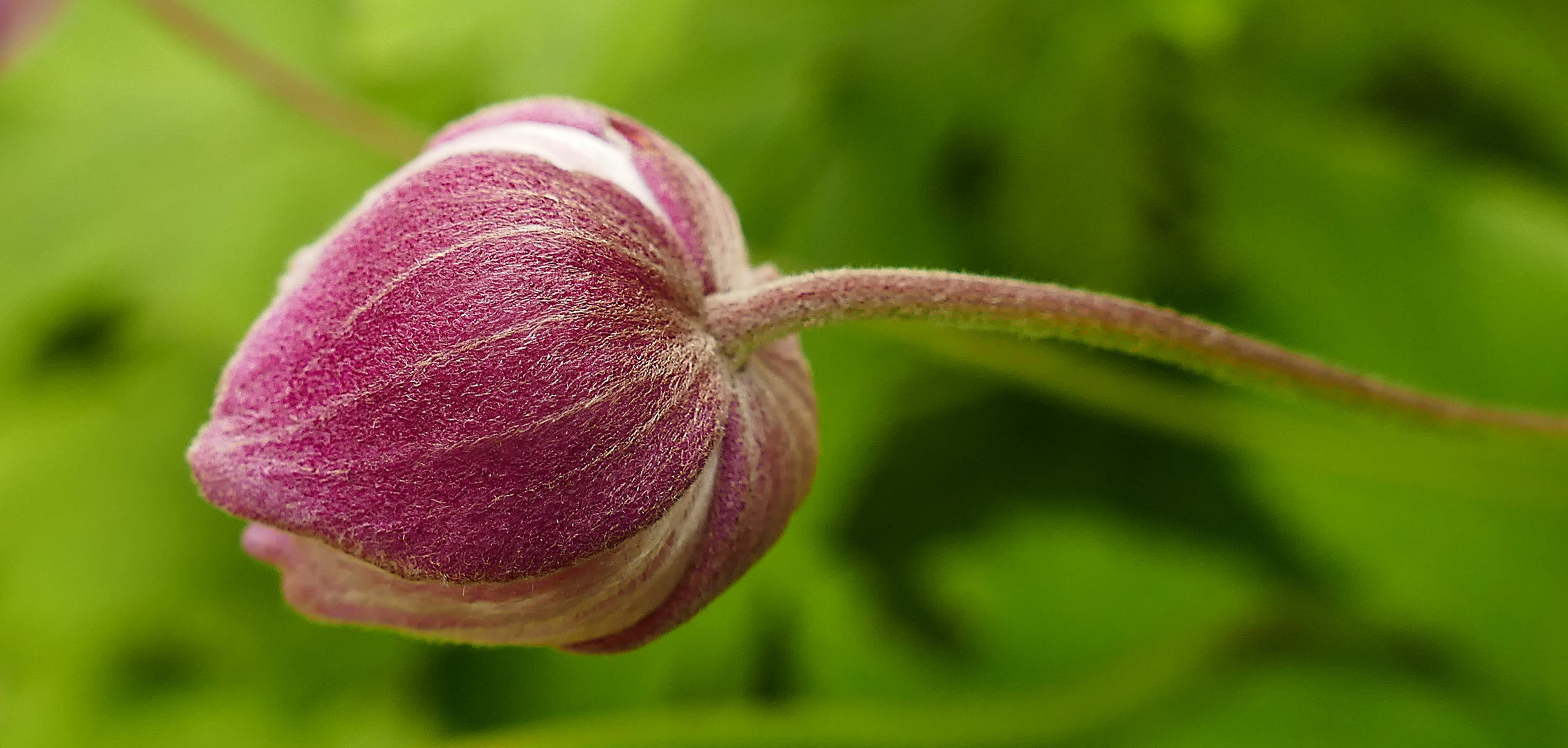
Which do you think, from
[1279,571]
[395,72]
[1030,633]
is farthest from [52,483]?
[1279,571]

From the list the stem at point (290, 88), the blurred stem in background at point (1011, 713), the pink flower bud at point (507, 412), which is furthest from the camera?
the stem at point (290, 88)

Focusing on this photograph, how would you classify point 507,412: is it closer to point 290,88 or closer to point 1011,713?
Result: point 1011,713

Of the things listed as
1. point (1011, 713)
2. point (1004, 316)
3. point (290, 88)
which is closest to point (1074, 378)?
point (1011, 713)

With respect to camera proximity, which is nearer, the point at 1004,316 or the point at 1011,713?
the point at 1004,316

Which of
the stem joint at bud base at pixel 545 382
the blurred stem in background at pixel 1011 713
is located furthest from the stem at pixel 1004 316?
the blurred stem in background at pixel 1011 713

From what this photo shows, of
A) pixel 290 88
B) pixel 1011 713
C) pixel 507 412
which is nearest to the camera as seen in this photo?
pixel 507 412

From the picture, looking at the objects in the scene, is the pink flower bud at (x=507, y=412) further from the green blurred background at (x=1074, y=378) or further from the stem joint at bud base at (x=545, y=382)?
the green blurred background at (x=1074, y=378)
